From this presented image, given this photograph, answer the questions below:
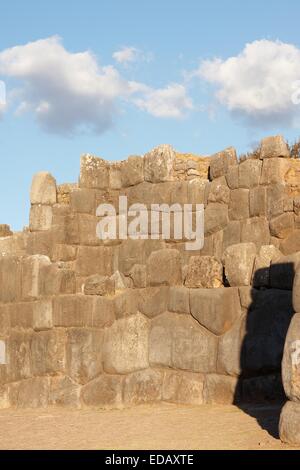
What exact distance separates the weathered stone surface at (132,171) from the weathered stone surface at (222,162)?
138 cm

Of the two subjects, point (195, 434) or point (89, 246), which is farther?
point (89, 246)

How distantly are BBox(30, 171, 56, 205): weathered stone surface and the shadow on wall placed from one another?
578 cm

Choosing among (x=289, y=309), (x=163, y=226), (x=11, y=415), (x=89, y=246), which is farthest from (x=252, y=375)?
(x=89, y=246)

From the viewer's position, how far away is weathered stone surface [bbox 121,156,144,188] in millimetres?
12477

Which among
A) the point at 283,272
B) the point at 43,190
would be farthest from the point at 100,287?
the point at 43,190

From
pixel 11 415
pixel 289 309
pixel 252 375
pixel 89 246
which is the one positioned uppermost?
pixel 89 246

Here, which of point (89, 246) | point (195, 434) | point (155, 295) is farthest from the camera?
point (89, 246)

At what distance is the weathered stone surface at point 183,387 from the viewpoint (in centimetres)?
878

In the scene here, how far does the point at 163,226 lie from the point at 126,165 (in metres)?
1.39

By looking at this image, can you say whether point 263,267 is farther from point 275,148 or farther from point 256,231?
point 275,148

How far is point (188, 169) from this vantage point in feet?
39.4

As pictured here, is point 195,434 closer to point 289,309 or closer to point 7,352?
point 289,309

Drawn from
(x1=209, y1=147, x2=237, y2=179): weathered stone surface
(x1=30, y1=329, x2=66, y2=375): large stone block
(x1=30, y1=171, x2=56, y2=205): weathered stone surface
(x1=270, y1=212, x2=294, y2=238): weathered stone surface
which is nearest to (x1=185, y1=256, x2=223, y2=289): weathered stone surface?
(x1=270, y1=212, x2=294, y2=238): weathered stone surface

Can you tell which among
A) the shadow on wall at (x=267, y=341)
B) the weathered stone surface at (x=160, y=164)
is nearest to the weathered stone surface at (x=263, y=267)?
the shadow on wall at (x=267, y=341)
